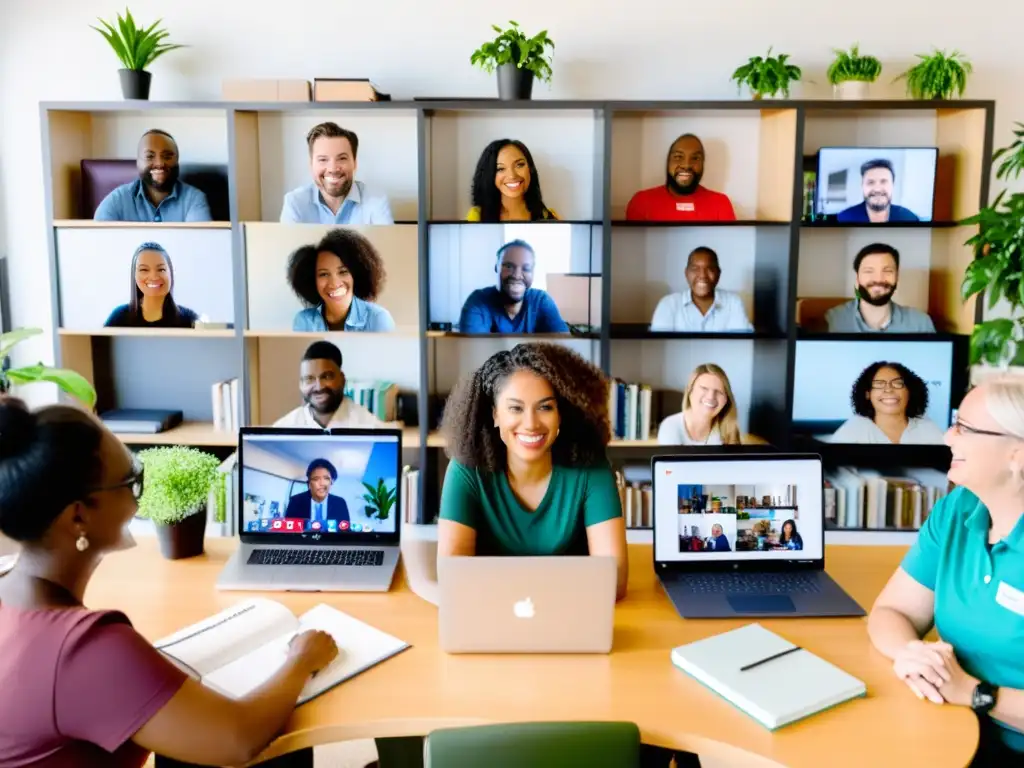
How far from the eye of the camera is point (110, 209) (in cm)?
351

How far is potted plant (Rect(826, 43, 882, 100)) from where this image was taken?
3.40m

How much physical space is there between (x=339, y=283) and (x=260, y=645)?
7.01ft

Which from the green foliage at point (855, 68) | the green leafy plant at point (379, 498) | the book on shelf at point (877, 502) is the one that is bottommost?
the book on shelf at point (877, 502)

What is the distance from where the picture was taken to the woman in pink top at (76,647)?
115 cm

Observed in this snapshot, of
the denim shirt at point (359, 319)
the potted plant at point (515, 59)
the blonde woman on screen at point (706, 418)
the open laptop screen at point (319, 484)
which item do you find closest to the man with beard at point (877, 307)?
the blonde woman on screen at point (706, 418)

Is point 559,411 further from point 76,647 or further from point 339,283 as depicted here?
point 339,283

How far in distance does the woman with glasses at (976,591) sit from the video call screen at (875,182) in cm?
199

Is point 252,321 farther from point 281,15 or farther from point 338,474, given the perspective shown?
point 338,474

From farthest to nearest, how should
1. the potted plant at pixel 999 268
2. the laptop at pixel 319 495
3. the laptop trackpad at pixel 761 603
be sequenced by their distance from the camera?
the potted plant at pixel 999 268, the laptop at pixel 319 495, the laptop trackpad at pixel 761 603

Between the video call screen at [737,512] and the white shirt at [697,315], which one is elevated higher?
the white shirt at [697,315]

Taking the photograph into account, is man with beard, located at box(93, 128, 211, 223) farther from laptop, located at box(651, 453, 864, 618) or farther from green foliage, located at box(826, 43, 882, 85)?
green foliage, located at box(826, 43, 882, 85)

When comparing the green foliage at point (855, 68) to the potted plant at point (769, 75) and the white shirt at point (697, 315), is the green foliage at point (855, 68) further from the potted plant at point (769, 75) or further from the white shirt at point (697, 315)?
the white shirt at point (697, 315)

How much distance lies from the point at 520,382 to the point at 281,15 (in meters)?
2.41

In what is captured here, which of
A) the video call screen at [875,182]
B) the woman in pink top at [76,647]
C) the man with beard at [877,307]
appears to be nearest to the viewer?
the woman in pink top at [76,647]
